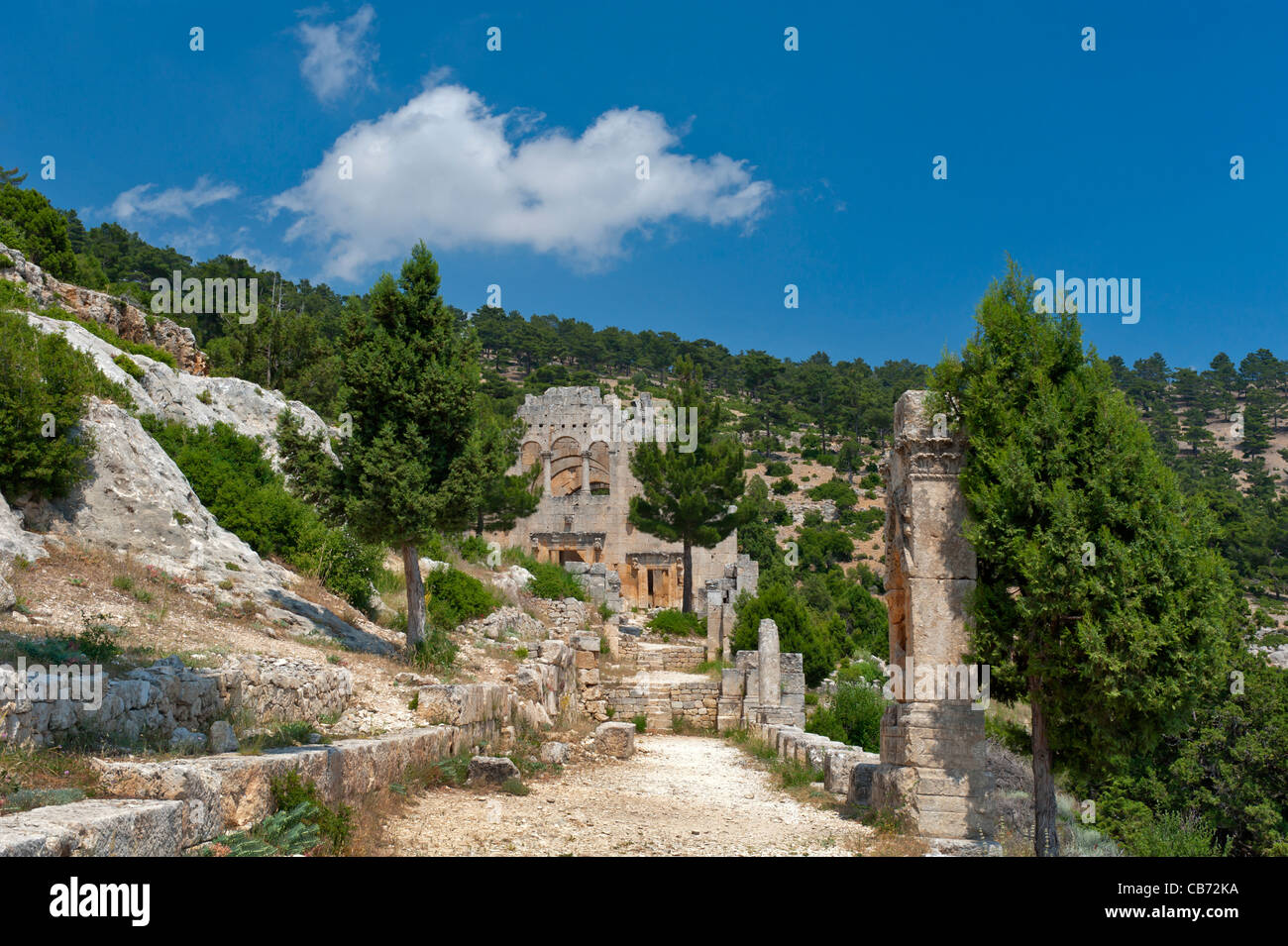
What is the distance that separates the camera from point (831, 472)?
71750 mm

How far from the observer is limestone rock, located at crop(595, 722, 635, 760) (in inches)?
494

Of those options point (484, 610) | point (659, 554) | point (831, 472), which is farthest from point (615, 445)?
point (831, 472)

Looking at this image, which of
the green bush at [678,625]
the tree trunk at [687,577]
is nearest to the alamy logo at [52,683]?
the green bush at [678,625]

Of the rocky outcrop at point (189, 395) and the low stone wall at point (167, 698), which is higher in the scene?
the rocky outcrop at point (189, 395)

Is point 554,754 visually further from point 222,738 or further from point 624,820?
point 222,738

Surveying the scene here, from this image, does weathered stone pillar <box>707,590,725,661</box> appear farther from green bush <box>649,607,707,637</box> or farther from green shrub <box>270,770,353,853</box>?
green shrub <box>270,770,353,853</box>

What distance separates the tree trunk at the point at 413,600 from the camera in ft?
39.5

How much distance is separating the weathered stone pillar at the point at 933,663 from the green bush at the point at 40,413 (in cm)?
1017

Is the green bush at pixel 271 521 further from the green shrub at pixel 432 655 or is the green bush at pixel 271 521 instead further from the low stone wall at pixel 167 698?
the low stone wall at pixel 167 698

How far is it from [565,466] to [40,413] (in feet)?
102
